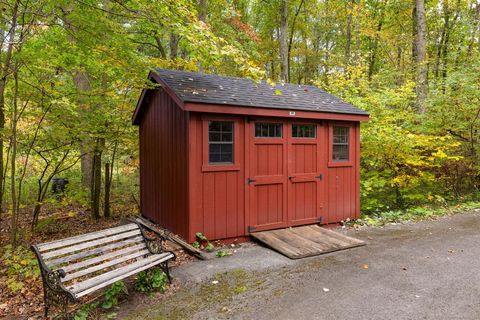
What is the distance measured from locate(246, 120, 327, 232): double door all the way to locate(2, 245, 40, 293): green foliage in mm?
3545

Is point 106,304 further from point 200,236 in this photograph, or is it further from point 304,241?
point 304,241

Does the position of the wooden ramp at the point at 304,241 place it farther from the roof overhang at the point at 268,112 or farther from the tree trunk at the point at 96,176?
the tree trunk at the point at 96,176

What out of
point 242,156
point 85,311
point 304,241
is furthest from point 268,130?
point 85,311

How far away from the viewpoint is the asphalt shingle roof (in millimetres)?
5461

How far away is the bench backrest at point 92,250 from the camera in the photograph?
327cm

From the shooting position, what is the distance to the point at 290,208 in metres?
6.36

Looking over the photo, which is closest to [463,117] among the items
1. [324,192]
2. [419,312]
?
[324,192]

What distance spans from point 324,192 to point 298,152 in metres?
1.12

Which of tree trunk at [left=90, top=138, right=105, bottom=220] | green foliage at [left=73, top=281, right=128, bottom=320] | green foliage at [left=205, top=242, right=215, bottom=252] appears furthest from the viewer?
tree trunk at [left=90, top=138, right=105, bottom=220]

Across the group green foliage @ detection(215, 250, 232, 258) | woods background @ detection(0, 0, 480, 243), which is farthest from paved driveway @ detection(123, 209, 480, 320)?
woods background @ detection(0, 0, 480, 243)

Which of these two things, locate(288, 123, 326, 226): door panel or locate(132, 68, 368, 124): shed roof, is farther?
locate(288, 123, 326, 226): door panel

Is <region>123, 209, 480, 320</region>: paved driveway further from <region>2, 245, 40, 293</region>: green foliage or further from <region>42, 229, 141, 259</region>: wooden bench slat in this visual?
<region>2, 245, 40, 293</region>: green foliage

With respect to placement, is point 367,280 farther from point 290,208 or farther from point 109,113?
point 109,113

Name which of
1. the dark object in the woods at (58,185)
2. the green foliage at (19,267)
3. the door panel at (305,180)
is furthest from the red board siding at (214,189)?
the dark object in the woods at (58,185)
